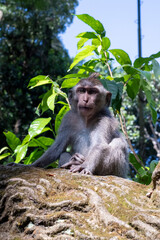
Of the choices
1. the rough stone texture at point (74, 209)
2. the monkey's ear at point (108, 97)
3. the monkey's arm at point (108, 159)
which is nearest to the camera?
the rough stone texture at point (74, 209)

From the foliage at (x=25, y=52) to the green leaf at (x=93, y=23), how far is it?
1072cm

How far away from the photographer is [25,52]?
707 inches

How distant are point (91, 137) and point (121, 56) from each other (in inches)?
53.9

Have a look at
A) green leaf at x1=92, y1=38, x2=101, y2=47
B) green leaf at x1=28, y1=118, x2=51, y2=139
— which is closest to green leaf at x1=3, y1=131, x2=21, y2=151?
green leaf at x1=28, y1=118, x2=51, y2=139

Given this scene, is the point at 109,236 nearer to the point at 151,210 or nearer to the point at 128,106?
the point at 151,210

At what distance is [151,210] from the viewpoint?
2814 millimetres

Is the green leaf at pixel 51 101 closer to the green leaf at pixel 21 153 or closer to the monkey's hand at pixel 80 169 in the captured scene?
the green leaf at pixel 21 153

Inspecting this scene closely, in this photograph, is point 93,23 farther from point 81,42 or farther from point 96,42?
point 81,42

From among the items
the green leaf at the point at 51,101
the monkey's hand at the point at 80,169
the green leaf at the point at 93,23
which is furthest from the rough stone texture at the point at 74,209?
the green leaf at the point at 93,23

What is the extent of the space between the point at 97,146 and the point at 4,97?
12142 mm

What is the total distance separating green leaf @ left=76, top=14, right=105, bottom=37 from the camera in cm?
495

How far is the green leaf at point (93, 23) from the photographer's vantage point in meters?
4.95

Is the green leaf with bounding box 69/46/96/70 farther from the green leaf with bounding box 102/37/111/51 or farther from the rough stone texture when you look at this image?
the rough stone texture

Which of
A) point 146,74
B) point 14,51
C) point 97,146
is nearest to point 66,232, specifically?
point 97,146
